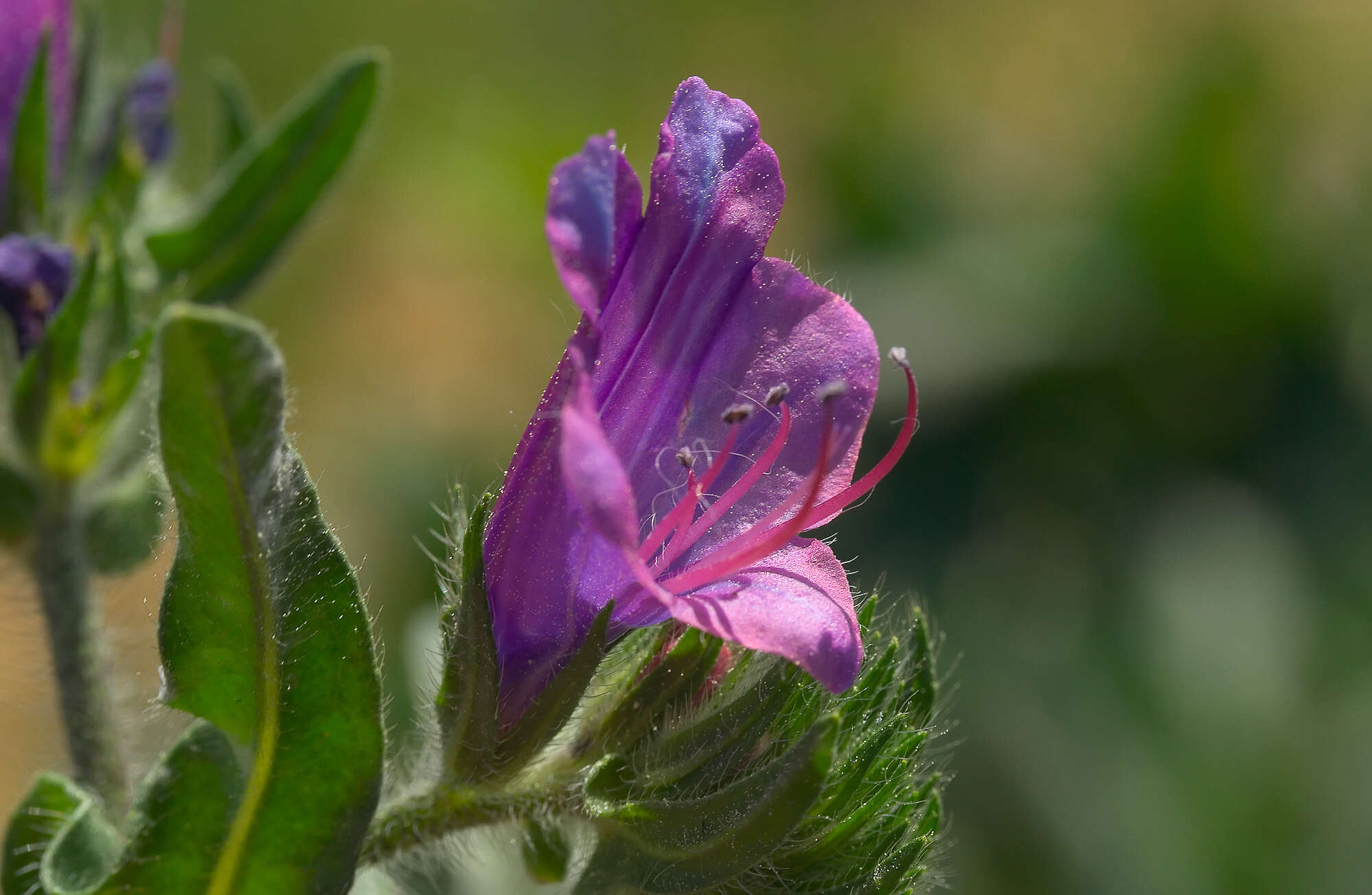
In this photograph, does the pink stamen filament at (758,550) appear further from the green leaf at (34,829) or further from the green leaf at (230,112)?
the green leaf at (230,112)

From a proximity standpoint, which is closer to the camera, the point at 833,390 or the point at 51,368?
the point at 833,390

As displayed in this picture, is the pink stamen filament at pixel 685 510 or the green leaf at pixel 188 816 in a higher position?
the pink stamen filament at pixel 685 510

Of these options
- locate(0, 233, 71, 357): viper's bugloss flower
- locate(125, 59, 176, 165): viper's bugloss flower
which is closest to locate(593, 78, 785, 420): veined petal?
locate(0, 233, 71, 357): viper's bugloss flower

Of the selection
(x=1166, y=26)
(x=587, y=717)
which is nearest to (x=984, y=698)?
(x=587, y=717)

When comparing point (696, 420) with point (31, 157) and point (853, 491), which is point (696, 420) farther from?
point (31, 157)

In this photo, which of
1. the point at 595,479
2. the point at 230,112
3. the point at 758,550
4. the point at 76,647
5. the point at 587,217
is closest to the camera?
the point at 595,479

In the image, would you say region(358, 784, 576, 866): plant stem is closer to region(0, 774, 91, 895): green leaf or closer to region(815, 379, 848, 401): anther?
region(0, 774, 91, 895): green leaf

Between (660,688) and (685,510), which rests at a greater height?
(685,510)

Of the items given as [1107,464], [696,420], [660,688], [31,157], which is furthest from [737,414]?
[1107,464]

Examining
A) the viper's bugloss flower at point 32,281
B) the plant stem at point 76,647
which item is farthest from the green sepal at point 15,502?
the viper's bugloss flower at point 32,281
